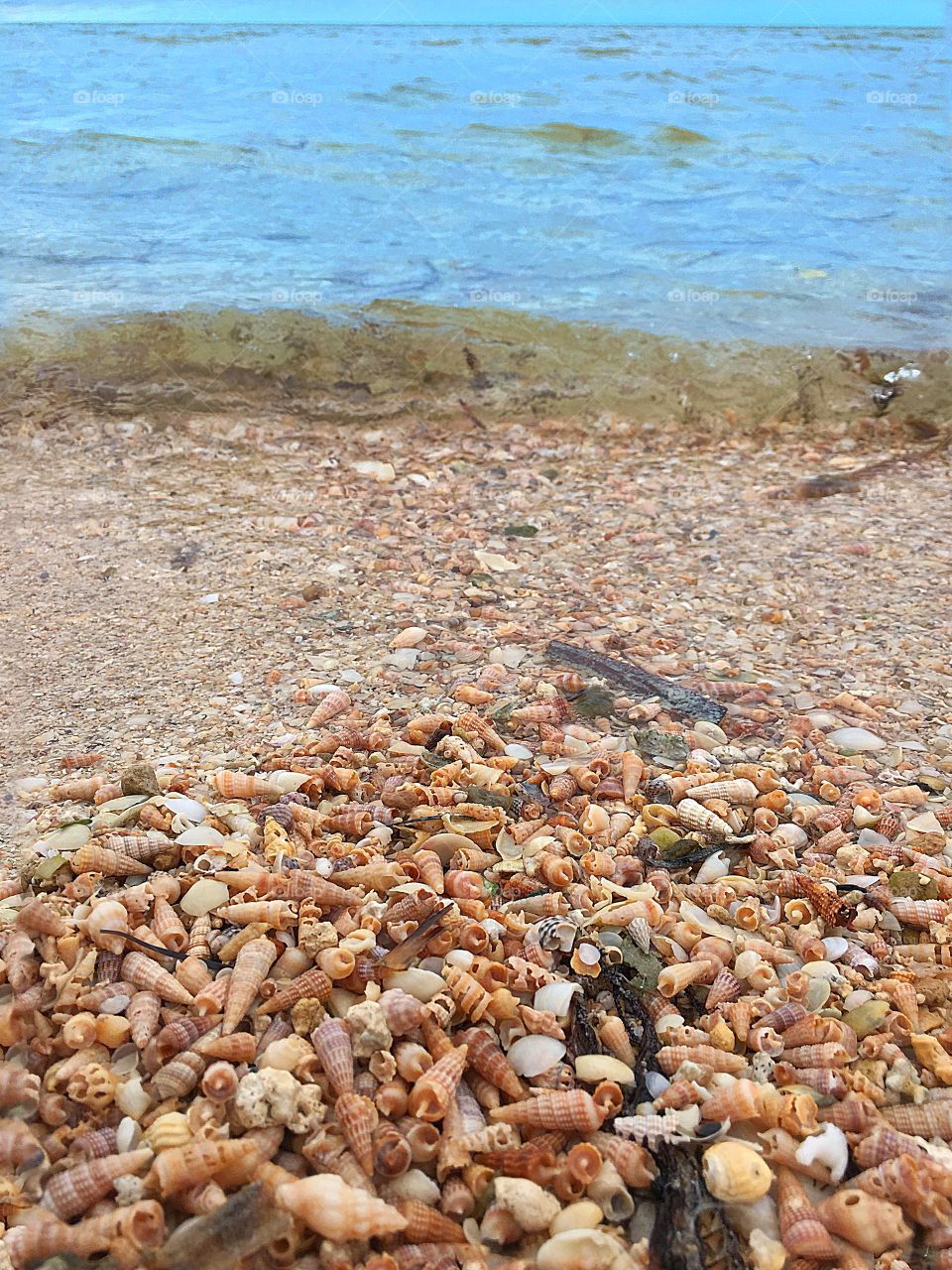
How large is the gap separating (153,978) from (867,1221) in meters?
1.38

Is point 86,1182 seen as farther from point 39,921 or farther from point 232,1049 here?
point 39,921

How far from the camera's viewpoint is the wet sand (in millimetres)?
3701

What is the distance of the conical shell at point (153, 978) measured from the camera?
6.62 feet

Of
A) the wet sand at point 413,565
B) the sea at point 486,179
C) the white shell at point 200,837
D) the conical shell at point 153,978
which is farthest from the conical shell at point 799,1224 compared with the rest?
the sea at point 486,179

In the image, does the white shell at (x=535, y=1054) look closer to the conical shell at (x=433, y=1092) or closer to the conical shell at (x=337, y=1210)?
the conical shell at (x=433, y=1092)

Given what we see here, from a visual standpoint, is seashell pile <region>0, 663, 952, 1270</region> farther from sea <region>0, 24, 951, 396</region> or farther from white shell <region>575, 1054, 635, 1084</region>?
sea <region>0, 24, 951, 396</region>

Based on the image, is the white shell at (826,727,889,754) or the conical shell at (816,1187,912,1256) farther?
the white shell at (826,727,889,754)

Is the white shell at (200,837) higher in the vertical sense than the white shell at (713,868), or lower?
higher

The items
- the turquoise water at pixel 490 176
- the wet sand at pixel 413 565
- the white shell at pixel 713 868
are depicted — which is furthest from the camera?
the turquoise water at pixel 490 176

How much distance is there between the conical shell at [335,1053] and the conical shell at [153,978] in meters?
0.29

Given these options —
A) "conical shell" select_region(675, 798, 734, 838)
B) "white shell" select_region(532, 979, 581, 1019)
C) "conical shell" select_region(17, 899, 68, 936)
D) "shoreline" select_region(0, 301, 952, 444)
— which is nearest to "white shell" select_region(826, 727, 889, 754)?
"conical shell" select_region(675, 798, 734, 838)

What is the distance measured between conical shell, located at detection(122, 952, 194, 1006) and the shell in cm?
102

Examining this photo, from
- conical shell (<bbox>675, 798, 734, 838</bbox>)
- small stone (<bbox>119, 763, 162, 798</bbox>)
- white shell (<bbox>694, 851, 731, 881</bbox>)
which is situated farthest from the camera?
small stone (<bbox>119, 763, 162, 798</bbox>)

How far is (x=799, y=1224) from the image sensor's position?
1724 mm
